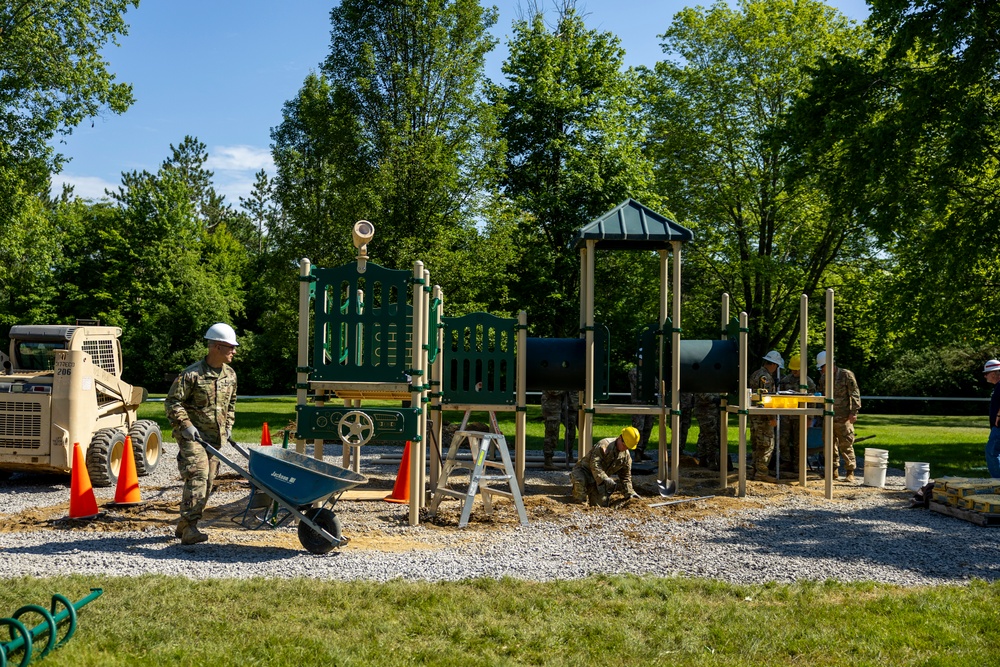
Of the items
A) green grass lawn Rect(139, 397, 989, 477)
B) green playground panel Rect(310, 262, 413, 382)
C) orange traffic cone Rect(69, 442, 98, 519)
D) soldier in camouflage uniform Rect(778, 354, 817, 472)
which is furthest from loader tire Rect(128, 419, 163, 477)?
soldier in camouflage uniform Rect(778, 354, 817, 472)

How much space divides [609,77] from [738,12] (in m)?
4.05

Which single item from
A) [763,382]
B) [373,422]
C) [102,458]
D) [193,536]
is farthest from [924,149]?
[102,458]

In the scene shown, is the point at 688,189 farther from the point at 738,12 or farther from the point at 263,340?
the point at 263,340

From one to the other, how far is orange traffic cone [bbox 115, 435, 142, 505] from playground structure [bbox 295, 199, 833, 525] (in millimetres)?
2065

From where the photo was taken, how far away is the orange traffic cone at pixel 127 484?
9.34 meters

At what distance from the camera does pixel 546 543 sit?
779cm

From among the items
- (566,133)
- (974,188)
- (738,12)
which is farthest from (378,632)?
(738,12)

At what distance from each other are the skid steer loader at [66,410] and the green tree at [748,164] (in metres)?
16.0

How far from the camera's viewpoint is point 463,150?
21.0 m

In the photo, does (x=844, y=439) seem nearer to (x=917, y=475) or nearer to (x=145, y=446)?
(x=917, y=475)

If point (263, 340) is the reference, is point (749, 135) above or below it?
above

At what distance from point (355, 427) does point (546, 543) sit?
7.27 feet

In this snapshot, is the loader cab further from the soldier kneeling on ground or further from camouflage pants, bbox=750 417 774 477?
camouflage pants, bbox=750 417 774 477

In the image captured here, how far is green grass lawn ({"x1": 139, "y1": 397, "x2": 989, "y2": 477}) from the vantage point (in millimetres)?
16125
